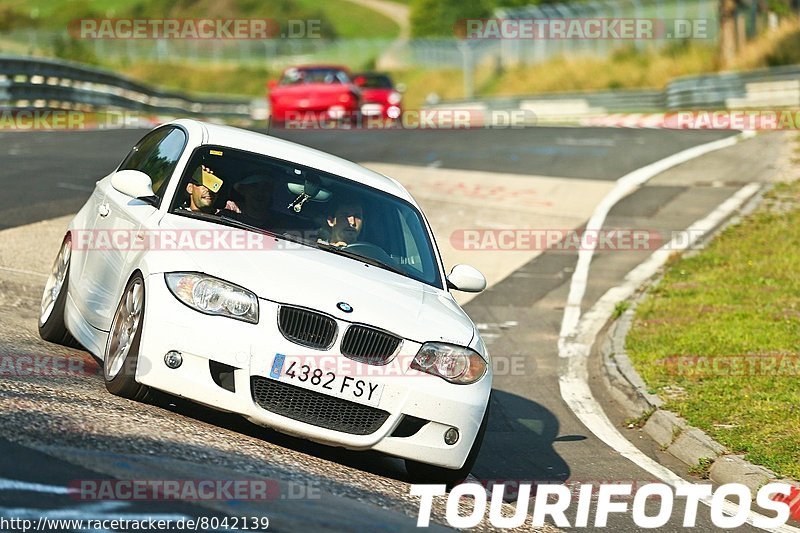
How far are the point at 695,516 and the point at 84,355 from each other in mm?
4148

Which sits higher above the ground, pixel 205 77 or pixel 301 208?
pixel 205 77

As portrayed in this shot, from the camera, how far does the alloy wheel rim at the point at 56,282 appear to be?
30.3 ft

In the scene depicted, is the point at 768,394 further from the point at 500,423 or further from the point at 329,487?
the point at 329,487

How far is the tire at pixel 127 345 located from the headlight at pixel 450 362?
1.50m

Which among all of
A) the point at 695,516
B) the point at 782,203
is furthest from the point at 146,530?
the point at 782,203

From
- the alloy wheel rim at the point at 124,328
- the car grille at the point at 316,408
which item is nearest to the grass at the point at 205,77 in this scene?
the alloy wheel rim at the point at 124,328

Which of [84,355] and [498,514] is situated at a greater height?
[84,355]

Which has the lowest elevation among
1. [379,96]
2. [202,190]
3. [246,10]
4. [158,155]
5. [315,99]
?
[202,190]

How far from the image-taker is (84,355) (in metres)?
9.03

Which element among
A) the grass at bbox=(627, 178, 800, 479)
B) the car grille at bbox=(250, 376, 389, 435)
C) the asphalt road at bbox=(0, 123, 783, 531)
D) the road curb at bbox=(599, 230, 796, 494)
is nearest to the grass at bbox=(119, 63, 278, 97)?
the asphalt road at bbox=(0, 123, 783, 531)

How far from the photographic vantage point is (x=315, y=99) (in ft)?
109

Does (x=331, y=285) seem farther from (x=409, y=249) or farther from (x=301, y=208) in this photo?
(x=409, y=249)

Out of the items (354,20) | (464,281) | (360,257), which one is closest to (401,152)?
(464,281)

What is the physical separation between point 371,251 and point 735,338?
5.61 m
